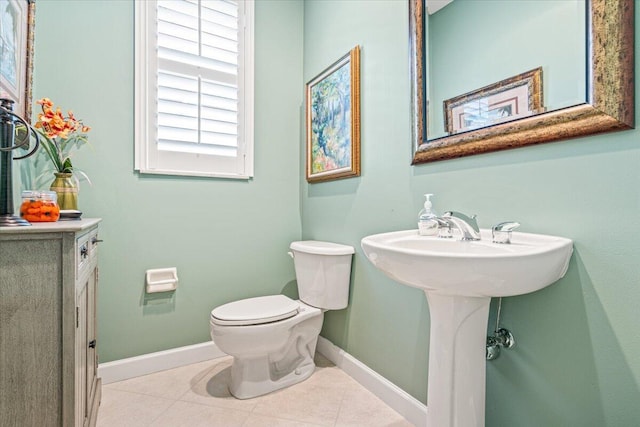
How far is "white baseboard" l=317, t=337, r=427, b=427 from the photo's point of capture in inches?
52.9

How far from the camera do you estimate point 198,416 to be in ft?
4.63

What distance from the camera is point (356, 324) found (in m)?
1.74

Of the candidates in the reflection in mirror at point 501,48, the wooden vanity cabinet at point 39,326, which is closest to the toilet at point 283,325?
the wooden vanity cabinet at point 39,326

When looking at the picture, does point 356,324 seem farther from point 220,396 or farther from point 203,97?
point 203,97

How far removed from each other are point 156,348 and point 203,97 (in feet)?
4.94

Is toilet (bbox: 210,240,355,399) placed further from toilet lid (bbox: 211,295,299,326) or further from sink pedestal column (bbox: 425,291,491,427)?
sink pedestal column (bbox: 425,291,491,427)

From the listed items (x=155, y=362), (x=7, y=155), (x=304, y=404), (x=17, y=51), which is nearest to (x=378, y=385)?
(x=304, y=404)

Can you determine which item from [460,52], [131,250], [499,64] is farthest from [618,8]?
[131,250]

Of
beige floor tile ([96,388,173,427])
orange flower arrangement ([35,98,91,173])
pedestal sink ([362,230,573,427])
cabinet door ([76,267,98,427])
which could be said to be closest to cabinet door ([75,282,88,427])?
cabinet door ([76,267,98,427])

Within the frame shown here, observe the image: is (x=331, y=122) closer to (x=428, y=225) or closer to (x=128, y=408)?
(x=428, y=225)

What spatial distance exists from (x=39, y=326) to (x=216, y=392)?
1.03m

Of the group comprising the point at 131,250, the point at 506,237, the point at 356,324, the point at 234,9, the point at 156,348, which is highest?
the point at 234,9

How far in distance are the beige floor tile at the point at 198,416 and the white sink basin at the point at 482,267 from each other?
3.46 ft

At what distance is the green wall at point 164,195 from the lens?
5.32 feet
